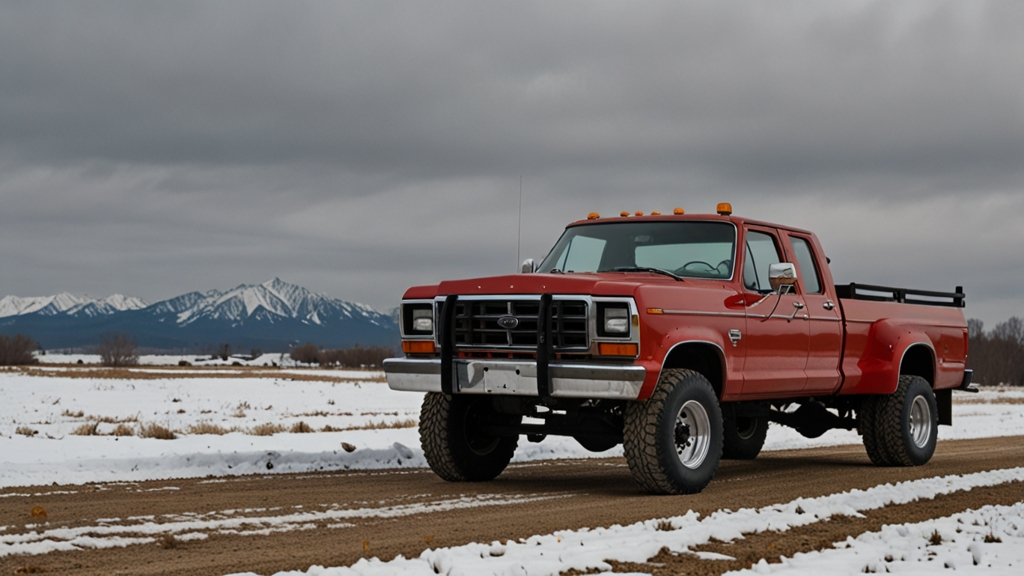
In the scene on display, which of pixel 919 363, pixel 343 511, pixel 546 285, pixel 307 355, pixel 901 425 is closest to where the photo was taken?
pixel 343 511

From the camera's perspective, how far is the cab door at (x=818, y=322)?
35.8 ft

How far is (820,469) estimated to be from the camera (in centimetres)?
1214

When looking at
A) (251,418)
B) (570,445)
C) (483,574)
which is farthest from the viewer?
(251,418)

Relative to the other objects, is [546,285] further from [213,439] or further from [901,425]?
[213,439]

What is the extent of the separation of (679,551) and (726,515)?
1.30 m

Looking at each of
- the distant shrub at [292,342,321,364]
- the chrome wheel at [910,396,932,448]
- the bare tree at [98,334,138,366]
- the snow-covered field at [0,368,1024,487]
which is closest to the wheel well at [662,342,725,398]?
the chrome wheel at [910,396,932,448]

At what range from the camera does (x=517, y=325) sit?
902 centimetres

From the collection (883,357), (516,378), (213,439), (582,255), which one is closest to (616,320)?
(516,378)

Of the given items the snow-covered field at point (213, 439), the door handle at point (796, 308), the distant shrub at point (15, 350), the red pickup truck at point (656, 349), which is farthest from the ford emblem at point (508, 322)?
the distant shrub at point (15, 350)

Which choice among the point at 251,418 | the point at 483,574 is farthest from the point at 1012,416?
the point at 483,574

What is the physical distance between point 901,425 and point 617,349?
506 cm

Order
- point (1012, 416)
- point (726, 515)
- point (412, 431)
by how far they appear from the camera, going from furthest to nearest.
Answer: point (1012, 416) < point (412, 431) < point (726, 515)

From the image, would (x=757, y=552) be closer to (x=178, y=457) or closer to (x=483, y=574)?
(x=483, y=574)

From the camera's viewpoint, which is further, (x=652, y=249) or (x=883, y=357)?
(x=883, y=357)
